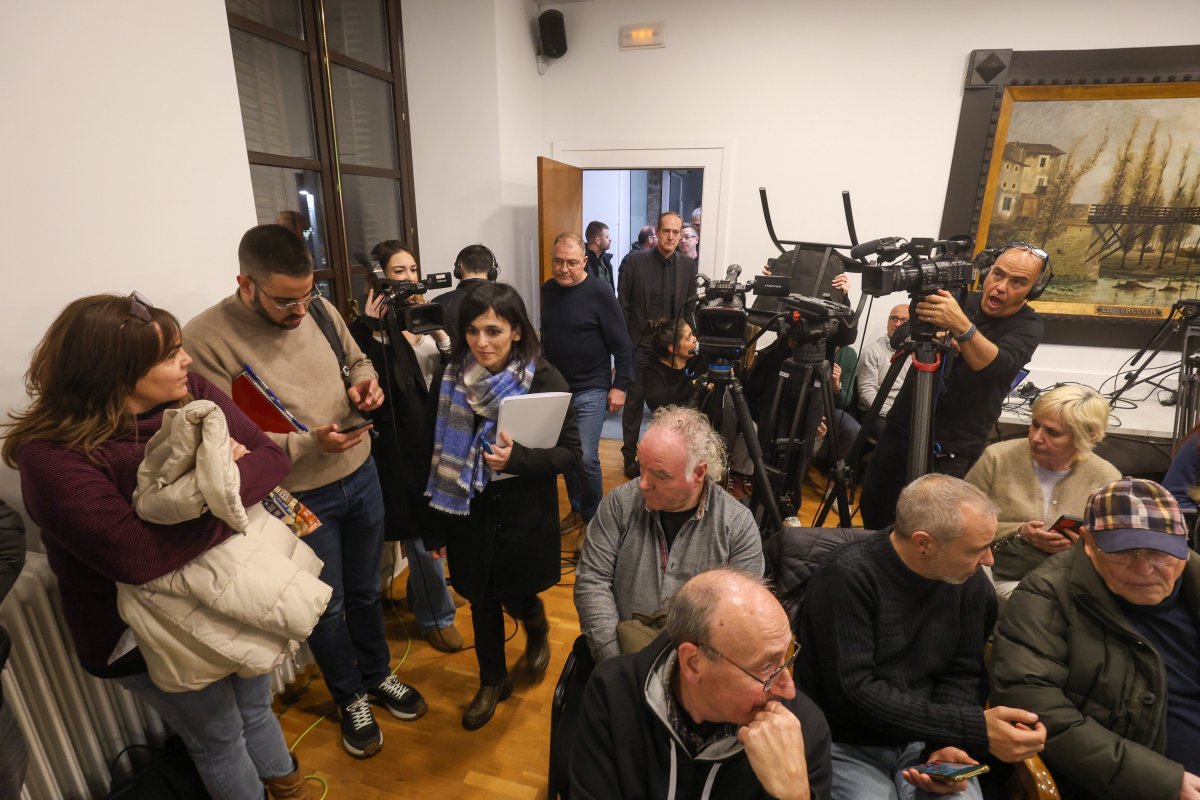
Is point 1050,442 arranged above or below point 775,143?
below

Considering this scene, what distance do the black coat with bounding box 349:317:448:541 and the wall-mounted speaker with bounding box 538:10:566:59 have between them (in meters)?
2.92

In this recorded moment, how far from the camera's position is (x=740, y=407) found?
77.3 inches

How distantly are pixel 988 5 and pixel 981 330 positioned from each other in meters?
2.67

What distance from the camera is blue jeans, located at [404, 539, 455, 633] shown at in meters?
2.21

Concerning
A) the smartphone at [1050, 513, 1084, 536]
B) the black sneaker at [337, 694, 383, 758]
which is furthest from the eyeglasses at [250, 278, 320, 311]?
the smartphone at [1050, 513, 1084, 536]

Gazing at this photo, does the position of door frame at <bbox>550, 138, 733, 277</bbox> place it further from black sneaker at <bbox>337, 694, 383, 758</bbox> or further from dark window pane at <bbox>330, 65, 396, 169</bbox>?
black sneaker at <bbox>337, 694, 383, 758</bbox>

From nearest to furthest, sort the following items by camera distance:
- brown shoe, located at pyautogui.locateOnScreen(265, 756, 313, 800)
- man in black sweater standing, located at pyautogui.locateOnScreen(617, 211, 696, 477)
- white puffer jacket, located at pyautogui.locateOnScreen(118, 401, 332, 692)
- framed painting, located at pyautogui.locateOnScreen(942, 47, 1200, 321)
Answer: white puffer jacket, located at pyautogui.locateOnScreen(118, 401, 332, 692)
brown shoe, located at pyautogui.locateOnScreen(265, 756, 313, 800)
framed painting, located at pyautogui.locateOnScreen(942, 47, 1200, 321)
man in black sweater standing, located at pyautogui.locateOnScreen(617, 211, 696, 477)

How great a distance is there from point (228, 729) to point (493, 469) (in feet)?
2.77

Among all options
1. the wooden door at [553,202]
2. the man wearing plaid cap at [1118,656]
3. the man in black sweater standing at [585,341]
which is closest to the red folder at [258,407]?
the man in black sweater standing at [585,341]

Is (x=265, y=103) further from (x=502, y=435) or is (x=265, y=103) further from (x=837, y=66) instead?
(x=837, y=66)

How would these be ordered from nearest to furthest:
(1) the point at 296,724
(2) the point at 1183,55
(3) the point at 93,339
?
(3) the point at 93,339
(1) the point at 296,724
(2) the point at 1183,55

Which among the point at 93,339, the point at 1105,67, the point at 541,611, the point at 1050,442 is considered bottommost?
the point at 541,611

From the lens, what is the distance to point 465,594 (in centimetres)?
184

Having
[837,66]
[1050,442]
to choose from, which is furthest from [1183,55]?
[1050,442]
